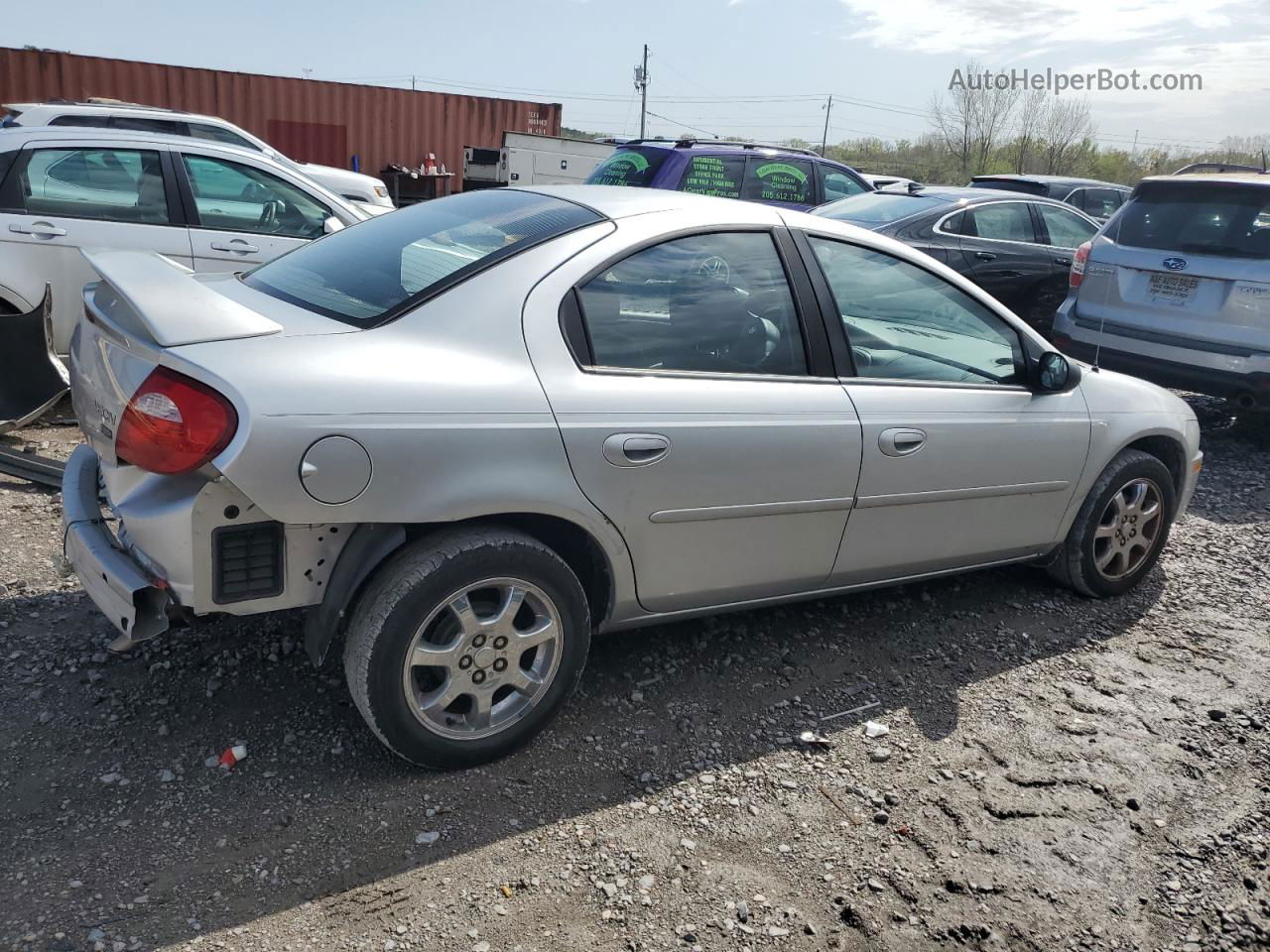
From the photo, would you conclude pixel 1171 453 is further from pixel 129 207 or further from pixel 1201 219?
pixel 129 207

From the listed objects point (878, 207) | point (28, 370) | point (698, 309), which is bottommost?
point (28, 370)

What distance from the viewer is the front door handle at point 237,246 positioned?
21.6 ft

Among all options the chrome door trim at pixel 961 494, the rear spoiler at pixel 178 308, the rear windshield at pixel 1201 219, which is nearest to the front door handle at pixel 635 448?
the chrome door trim at pixel 961 494

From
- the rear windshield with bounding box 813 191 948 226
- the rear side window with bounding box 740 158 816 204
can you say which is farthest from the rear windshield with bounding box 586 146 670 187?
the rear windshield with bounding box 813 191 948 226

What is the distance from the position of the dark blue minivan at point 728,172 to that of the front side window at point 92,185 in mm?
4175

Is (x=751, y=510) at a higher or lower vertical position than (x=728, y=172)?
lower

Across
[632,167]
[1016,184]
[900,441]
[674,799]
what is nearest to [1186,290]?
[900,441]

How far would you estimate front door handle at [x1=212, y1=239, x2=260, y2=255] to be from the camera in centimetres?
659

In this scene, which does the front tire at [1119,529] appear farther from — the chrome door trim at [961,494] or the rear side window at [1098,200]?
the rear side window at [1098,200]

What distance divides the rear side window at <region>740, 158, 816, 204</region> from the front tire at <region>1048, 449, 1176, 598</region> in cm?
602

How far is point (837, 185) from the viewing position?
10.7m

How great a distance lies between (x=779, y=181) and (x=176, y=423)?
28.2 feet

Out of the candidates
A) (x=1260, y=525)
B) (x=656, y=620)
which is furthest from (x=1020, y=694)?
(x=1260, y=525)

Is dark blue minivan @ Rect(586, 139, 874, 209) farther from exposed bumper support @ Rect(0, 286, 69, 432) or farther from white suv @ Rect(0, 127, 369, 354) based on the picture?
exposed bumper support @ Rect(0, 286, 69, 432)
